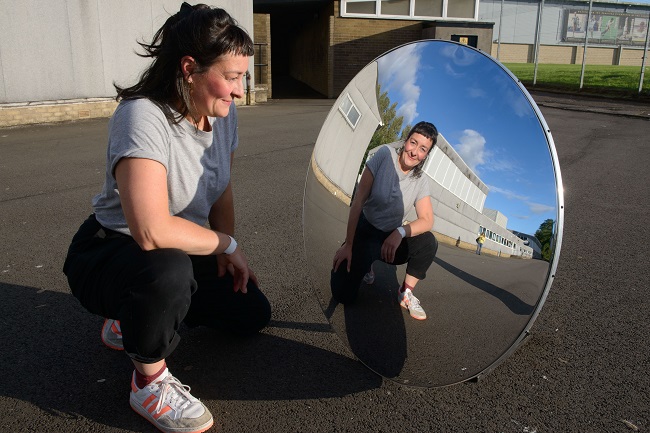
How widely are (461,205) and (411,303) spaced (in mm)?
423

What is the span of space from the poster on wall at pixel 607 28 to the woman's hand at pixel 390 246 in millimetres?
60987

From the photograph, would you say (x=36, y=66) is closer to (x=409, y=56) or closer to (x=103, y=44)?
(x=103, y=44)

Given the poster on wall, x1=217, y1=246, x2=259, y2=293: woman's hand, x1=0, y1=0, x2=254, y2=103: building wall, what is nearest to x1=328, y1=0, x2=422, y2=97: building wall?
x1=0, y1=0, x2=254, y2=103: building wall

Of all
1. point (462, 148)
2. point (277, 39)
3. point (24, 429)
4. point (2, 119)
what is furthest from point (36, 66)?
point (277, 39)

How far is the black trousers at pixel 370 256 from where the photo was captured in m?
1.99

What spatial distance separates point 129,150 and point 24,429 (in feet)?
3.75

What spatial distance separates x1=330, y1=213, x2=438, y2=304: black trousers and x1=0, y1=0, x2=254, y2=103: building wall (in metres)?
9.62

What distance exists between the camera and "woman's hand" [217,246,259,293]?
7.89 feet

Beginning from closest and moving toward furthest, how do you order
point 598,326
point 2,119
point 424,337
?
point 424,337, point 598,326, point 2,119

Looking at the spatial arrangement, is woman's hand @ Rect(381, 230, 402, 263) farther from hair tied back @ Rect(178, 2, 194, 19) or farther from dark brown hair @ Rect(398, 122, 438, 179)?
hair tied back @ Rect(178, 2, 194, 19)

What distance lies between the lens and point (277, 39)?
34.4 m

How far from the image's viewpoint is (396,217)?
2031mm

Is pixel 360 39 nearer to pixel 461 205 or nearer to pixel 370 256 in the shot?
pixel 370 256

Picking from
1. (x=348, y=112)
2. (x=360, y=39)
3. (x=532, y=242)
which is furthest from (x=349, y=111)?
(x=360, y=39)
